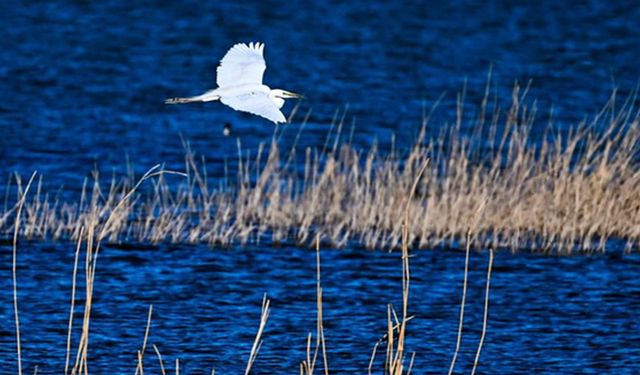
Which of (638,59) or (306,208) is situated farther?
→ (638,59)

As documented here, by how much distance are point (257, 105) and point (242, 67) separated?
0.53m

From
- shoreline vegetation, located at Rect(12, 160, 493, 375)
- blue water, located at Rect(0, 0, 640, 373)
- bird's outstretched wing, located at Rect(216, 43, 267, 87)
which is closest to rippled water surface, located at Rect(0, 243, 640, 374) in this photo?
blue water, located at Rect(0, 0, 640, 373)

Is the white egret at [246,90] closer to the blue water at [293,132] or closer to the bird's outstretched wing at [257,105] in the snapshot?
the bird's outstretched wing at [257,105]

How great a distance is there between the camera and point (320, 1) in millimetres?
36875

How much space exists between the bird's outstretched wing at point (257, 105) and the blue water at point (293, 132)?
103 inches

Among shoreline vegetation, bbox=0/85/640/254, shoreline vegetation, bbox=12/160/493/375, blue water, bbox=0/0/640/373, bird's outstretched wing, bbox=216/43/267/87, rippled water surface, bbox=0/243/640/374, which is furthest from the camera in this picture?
shoreline vegetation, bbox=0/85/640/254

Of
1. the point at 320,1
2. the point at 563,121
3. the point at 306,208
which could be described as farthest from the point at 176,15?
the point at 306,208

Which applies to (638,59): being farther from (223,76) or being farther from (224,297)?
(223,76)

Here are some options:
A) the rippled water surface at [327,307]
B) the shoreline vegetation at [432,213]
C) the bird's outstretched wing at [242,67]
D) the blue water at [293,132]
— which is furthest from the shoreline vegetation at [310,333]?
the shoreline vegetation at [432,213]

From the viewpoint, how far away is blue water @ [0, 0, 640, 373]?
11203mm

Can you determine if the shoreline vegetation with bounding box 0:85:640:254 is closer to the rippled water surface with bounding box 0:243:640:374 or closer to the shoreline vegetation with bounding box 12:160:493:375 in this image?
the rippled water surface with bounding box 0:243:640:374

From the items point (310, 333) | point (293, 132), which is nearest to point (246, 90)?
point (310, 333)

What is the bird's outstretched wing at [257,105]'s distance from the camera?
26.1 ft

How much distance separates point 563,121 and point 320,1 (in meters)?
16.8
